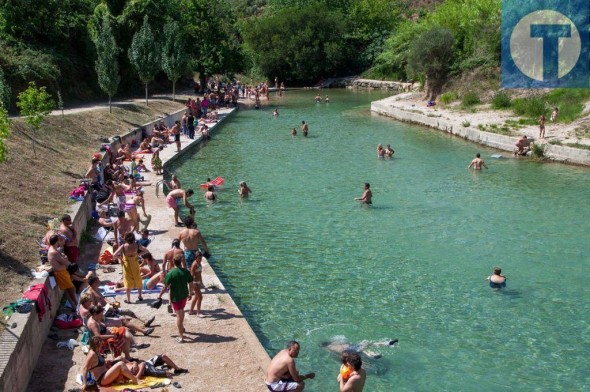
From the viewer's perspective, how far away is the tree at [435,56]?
43.2 metres

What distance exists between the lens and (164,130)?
31.3 metres

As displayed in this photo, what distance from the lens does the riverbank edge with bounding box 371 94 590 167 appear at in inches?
1015

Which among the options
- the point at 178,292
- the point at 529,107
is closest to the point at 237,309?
the point at 178,292

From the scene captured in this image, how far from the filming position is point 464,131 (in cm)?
3269

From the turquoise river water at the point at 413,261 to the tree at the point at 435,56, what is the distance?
53.3ft

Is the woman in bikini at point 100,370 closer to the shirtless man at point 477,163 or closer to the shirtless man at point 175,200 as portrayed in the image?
the shirtless man at point 175,200

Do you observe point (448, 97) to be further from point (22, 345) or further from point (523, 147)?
point (22, 345)

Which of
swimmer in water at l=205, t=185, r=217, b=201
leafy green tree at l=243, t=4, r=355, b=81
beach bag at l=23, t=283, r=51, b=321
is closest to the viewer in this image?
beach bag at l=23, t=283, r=51, b=321

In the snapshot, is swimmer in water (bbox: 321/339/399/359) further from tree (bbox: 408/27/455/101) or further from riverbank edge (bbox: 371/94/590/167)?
tree (bbox: 408/27/455/101)

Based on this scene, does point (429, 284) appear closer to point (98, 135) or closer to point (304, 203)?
point (304, 203)

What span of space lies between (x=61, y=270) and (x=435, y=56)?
37.0 m

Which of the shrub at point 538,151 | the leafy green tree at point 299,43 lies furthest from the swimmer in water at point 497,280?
the leafy green tree at point 299,43

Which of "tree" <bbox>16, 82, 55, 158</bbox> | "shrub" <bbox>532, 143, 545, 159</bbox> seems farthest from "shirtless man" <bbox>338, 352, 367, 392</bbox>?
"shrub" <bbox>532, 143, 545, 159</bbox>

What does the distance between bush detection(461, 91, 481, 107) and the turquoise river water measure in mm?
10343
